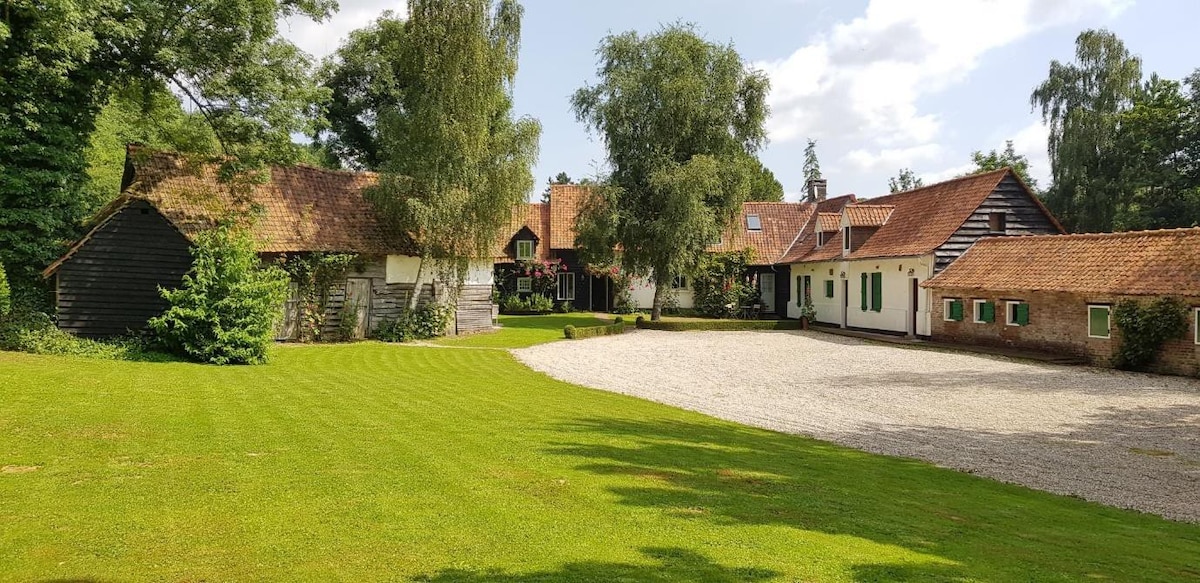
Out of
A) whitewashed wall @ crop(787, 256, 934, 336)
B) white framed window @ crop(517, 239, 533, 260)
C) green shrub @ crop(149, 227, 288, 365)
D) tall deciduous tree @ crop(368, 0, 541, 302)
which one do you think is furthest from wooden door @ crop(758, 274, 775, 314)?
green shrub @ crop(149, 227, 288, 365)

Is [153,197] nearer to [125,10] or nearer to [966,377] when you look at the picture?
[125,10]

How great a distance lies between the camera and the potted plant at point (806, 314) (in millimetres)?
34000

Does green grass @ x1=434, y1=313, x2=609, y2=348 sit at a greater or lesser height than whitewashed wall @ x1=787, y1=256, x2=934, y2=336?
lesser

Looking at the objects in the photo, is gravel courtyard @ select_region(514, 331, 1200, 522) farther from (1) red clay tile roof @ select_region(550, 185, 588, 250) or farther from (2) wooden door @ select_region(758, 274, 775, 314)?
(1) red clay tile roof @ select_region(550, 185, 588, 250)

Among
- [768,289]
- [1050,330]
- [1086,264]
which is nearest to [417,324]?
[1050,330]

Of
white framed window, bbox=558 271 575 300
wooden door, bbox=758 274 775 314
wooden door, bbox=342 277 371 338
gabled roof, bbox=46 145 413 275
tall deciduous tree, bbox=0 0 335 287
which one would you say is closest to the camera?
tall deciduous tree, bbox=0 0 335 287

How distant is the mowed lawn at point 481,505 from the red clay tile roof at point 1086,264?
48.3 feet

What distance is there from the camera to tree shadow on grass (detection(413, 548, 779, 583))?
15.3 ft

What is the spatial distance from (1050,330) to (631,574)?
21973mm

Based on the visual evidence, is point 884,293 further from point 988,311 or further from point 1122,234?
point 1122,234

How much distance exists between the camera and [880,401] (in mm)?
15102

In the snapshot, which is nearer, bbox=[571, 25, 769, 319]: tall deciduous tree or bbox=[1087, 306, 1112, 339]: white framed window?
bbox=[1087, 306, 1112, 339]: white framed window

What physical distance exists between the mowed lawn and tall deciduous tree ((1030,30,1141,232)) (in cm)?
3956

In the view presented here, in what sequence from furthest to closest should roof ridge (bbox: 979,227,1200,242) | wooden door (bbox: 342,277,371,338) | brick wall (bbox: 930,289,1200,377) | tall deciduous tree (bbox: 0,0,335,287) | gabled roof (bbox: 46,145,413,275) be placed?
wooden door (bbox: 342,277,371,338), gabled roof (bbox: 46,145,413,275), roof ridge (bbox: 979,227,1200,242), brick wall (bbox: 930,289,1200,377), tall deciduous tree (bbox: 0,0,335,287)
